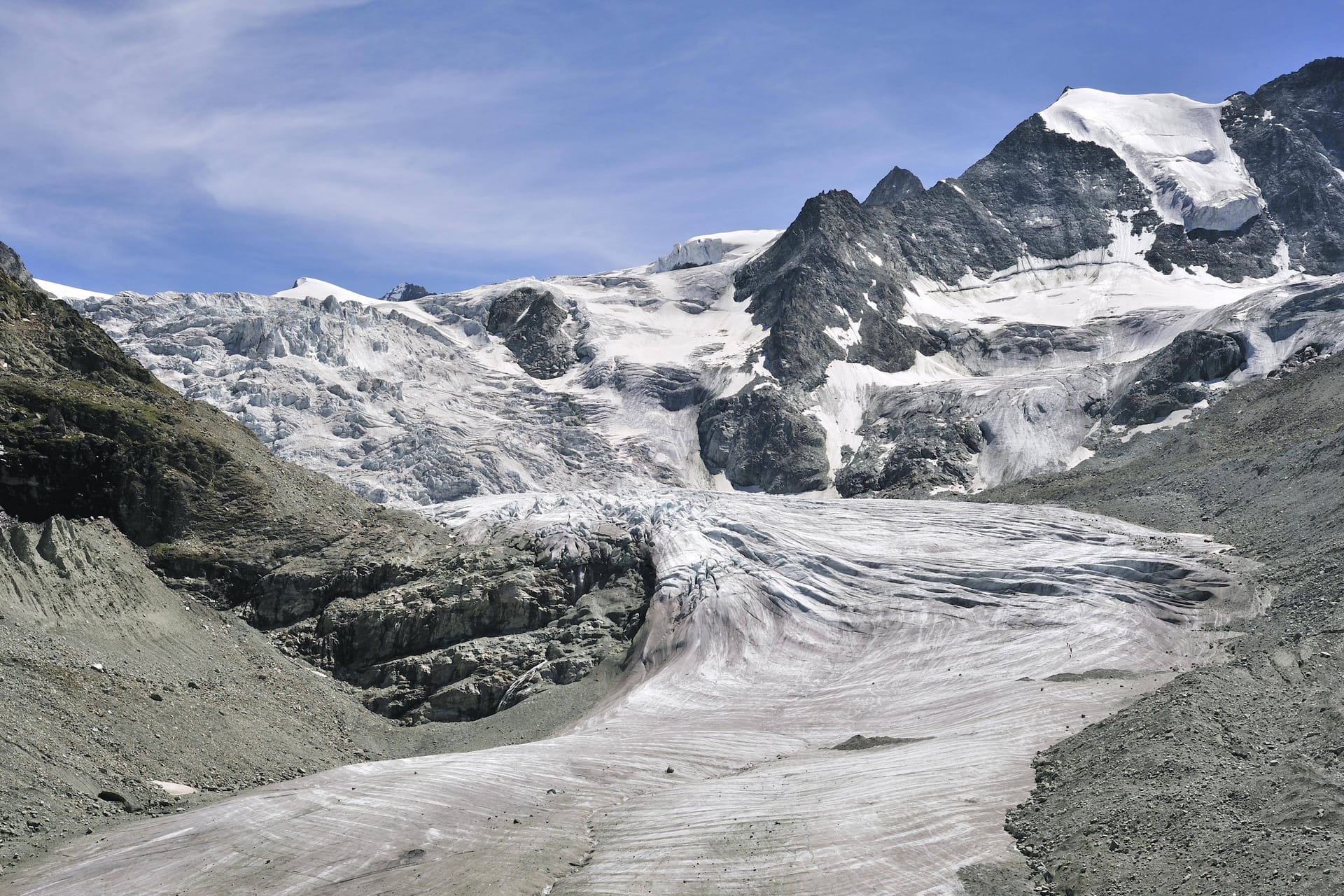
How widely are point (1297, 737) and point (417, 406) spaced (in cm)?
9766

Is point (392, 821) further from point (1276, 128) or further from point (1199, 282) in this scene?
point (1276, 128)

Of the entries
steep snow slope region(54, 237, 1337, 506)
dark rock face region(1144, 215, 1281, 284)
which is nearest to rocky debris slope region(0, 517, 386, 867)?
steep snow slope region(54, 237, 1337, 506)

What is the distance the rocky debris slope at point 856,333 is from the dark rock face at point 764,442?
30 centimetres

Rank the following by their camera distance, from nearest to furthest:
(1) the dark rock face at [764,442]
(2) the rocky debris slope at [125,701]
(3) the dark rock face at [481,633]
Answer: (2) the rocky debris slope at [125,701] → (3) the dark rock face at [481,633] → (1) the dark rock face at [764,442]

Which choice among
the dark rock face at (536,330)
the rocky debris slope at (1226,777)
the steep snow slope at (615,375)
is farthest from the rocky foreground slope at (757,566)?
the dark rock face at (536,330)

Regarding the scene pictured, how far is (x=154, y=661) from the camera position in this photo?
145 feet

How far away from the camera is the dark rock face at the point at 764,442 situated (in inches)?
4537

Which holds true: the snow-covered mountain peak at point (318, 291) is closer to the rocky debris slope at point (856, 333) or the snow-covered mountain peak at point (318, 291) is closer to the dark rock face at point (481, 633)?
the rocky debris slope at point (856, 333)

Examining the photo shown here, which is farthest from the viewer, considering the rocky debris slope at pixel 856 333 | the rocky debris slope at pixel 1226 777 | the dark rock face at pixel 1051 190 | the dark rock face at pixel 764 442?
the dark rock face at pixel 1051 190

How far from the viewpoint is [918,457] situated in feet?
351

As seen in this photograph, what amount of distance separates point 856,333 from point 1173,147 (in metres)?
79.0

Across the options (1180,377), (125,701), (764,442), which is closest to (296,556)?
(125,701)

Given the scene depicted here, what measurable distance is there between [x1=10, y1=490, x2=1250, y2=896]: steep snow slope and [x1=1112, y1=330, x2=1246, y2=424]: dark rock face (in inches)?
1597

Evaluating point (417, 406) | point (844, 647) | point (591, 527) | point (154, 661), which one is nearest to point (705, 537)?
point (591, 527)
